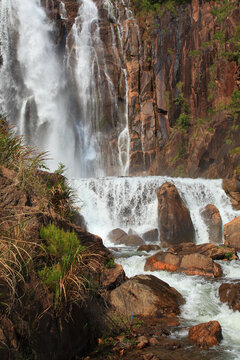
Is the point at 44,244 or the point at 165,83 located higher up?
the point at 165,83

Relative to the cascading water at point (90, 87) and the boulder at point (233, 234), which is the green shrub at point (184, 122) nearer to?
the cascading water at point (90, 87)

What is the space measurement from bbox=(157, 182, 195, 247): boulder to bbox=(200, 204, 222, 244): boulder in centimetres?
102

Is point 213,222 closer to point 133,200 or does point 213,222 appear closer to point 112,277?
point 133,200

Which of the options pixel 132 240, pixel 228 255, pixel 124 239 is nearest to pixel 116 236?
pixel 124 239

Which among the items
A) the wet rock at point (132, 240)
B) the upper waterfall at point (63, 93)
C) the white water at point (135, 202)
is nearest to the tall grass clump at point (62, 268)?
the wet rock at point (132, 240)

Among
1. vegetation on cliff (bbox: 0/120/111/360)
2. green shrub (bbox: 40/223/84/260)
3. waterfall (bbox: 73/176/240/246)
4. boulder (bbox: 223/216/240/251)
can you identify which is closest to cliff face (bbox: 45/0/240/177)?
waterfall (bbox: 73/176/240/246)

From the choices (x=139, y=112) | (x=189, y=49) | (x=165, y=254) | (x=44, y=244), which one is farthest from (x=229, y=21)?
(x=44, y=244)

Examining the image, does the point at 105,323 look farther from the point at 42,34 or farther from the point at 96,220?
the point at 42,34

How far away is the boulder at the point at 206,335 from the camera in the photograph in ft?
16.2

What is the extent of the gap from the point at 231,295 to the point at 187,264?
2.36 meters

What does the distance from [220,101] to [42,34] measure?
65.1ft

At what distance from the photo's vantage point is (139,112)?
30562mm

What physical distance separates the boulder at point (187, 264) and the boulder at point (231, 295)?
1341 mm

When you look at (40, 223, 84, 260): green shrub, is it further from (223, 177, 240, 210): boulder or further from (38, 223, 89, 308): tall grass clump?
(223, 177, 240, 210): boulder
